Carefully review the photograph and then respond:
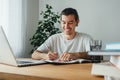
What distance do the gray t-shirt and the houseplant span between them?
117 cm

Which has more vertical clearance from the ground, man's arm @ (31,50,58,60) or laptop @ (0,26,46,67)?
laptop @ (0,26,46,67)

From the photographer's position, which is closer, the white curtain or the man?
the man

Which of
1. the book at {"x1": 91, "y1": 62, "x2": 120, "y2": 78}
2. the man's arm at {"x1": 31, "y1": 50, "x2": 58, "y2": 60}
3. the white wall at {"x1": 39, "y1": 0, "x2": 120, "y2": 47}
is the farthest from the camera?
the white wall at {"x1": 39, "y1": 0, "x2": 120, "y2": 47}

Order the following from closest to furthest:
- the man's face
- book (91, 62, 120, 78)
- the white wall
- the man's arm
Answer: book (91, 62, 120, 78) → the man's arm → the man's face → the white wall

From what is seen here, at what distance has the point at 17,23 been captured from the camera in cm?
350

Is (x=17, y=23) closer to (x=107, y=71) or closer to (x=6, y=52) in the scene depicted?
(x=6, y=52)

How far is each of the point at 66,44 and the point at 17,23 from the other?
4.59ft

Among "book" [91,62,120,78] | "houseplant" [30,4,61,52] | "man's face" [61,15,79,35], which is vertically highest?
"book" [91,62,120,78]

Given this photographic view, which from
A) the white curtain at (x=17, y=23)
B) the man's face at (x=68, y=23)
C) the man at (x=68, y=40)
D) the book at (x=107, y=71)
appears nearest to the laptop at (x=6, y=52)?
the book at (x=107, y=71)

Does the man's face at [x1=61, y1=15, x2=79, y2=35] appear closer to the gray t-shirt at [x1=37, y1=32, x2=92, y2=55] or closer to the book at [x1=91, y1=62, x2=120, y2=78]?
the gray t-shirt at [x1=37, y1=32, x2=92, y2=55]

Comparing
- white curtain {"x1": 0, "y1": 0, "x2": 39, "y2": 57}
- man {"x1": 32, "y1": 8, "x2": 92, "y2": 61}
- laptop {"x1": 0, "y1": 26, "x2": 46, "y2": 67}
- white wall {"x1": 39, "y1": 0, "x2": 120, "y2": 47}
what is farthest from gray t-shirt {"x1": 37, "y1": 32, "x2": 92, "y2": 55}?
white wall {"x1": 39, "y1": 0, "x2": 120, "y2": 47}

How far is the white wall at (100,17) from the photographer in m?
3.52

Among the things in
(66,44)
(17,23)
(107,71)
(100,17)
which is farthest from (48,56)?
(100,17)

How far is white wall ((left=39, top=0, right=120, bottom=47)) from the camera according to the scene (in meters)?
3.52
